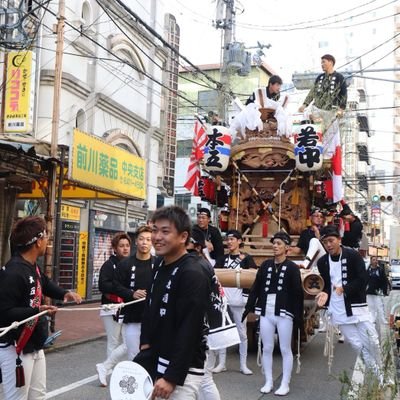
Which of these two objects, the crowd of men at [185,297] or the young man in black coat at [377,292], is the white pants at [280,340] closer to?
the crowd of men at [185,297]

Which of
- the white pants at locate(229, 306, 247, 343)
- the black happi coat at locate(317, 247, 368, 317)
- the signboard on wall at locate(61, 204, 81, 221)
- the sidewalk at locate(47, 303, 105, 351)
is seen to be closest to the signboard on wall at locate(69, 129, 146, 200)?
the sidewalk at locate(47, 303, 105, 351)

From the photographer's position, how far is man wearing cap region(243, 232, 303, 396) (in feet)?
22.5

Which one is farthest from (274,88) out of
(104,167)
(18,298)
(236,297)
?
(18,298)

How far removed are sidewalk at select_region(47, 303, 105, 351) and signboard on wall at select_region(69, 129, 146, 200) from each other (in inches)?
115

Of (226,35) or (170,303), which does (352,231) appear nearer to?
(170,303)

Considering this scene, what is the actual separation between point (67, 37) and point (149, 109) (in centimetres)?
614

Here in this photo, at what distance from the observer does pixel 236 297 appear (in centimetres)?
805

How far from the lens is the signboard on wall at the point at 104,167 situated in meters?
10.8

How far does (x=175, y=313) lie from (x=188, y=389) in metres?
0.48

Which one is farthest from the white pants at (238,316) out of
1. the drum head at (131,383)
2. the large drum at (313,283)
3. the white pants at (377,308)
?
the white pants at (377,308)

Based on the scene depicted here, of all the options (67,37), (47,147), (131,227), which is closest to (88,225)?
(131,227)

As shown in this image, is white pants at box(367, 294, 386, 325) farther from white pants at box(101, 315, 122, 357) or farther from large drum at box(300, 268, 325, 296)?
white pants at box(101, 315, 122, 357)

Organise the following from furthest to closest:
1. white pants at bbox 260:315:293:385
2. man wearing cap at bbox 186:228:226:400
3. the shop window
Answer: the shop window → white pants at bbox 260:315:293:385 → man wearing cap at bbox 186:228:226:400

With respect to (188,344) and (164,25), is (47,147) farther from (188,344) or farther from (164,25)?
(164,25)
